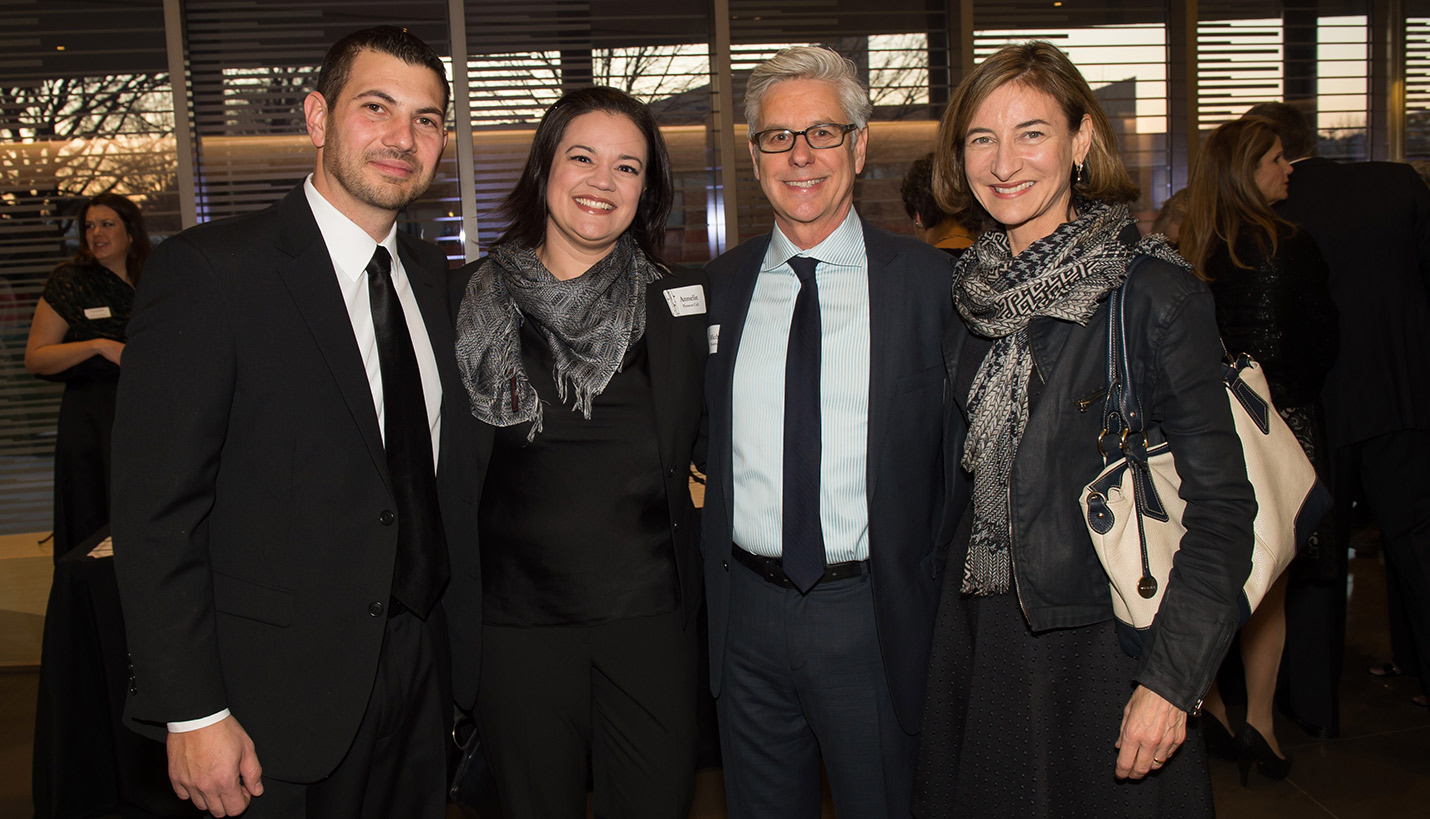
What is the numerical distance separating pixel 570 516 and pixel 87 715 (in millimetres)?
2210

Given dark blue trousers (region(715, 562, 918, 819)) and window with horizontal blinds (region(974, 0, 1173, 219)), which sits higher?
window with horizontal blinds (region(974, 0, 1173, 219))

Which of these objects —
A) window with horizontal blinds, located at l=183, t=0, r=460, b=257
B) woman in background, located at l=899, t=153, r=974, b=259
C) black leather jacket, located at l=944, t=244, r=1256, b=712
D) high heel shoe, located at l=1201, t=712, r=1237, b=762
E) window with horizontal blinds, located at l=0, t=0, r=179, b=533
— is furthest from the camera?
window with horizontal blinds, located at l=183, t=0, r=460, b=257

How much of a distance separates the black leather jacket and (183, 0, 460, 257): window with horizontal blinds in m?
5.44

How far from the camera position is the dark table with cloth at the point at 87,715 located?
2887mm

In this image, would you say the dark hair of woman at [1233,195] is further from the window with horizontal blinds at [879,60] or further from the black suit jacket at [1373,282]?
the window with horizontal blinds at [879,60]

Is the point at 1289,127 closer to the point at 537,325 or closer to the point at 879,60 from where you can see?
the point at 537,325

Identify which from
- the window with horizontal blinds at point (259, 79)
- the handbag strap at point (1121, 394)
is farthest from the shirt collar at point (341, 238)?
the window with horizontal blinds at point (259, 79)

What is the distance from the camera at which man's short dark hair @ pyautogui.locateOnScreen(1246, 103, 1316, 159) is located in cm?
328

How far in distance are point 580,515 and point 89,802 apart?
235 cm

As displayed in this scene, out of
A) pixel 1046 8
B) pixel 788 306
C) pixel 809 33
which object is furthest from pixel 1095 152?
pixel 1046 8

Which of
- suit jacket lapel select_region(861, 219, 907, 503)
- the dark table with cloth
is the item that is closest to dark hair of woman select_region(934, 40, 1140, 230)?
suit jacket lapel select_region(861, 219, 907, 503)

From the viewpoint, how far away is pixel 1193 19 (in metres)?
6.38

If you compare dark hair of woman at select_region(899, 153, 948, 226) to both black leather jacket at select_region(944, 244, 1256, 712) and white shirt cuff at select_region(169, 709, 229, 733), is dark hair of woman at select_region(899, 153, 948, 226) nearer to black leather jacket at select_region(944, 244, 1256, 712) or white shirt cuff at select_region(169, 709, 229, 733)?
black leather jacket at select_region(944, 244, 1256, 712)

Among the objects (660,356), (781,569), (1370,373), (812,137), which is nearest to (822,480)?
(781,569)
